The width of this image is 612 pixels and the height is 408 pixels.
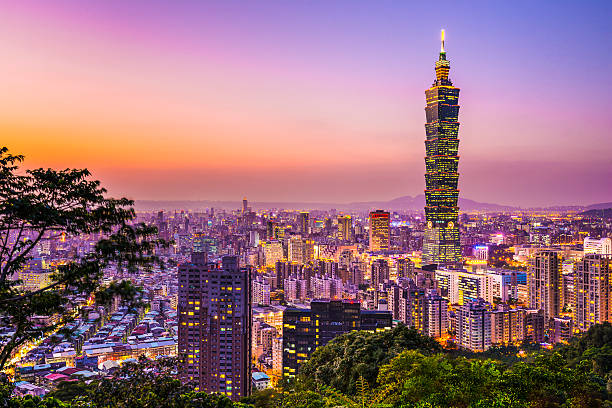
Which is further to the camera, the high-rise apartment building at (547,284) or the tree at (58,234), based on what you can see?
the high-rise apartment building at (547,284)

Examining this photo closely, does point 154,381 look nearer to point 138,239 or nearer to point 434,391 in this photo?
point 138,239

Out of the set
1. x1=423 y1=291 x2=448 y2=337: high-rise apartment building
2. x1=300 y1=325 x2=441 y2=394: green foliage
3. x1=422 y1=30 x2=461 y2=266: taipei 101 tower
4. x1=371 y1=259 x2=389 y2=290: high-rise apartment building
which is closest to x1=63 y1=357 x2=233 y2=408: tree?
x1=300 y1=325 x2=441 y2=394: green foliage

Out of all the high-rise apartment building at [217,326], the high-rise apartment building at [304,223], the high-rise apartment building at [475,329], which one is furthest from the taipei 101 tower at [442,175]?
the high-rise apartment building at [217,326]

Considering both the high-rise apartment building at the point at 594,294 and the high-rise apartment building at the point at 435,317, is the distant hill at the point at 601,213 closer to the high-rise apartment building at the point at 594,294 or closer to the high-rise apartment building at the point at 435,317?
the high-rise apartment building at the point at 594,294

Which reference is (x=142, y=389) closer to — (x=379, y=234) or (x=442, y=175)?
(x=442, y=175)

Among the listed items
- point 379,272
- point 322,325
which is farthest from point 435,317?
point 379,272

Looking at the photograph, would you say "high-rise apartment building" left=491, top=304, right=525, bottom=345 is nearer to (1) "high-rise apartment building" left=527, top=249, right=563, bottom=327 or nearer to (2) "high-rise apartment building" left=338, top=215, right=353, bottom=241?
(1) "high-rise apartment building" left=527, top=249, right=563, bottom=327

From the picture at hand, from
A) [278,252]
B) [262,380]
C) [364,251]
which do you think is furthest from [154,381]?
[364,251]
